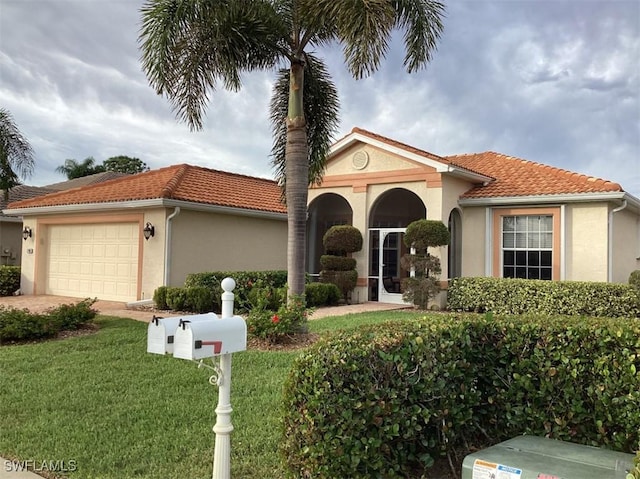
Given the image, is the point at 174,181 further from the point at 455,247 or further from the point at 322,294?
the point at 455,247

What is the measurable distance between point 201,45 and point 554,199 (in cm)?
1039

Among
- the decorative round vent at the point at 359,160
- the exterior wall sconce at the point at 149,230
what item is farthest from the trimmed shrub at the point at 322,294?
the exterior wall sconce at the point at 149,230

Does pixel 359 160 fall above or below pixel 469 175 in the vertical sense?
above

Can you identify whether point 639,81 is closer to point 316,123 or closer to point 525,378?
point 316,123

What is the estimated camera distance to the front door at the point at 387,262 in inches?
648

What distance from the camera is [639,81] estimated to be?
1232cm

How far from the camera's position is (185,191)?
1548cm

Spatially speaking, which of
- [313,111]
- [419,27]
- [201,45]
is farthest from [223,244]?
[419,27]

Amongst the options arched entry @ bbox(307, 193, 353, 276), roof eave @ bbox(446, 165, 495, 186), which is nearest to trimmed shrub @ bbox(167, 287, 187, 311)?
arched entry @ bbox(307, 193, 353, 276)

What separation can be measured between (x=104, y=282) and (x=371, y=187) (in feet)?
30.9

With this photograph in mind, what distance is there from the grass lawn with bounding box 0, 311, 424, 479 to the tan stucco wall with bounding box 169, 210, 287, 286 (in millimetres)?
6318

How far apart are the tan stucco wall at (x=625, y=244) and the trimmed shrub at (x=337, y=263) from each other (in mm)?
7727

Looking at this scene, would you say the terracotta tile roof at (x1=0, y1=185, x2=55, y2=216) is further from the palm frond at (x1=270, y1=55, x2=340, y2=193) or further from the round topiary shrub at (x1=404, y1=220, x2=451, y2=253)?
the round topiary shrub at (x1=404, y1=220, x2=451, y2=253)

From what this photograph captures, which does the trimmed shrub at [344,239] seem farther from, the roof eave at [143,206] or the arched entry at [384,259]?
the roof eave at [143,206]
